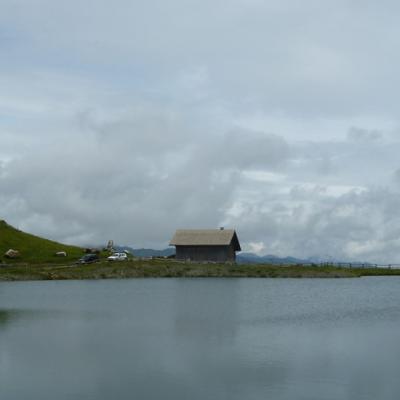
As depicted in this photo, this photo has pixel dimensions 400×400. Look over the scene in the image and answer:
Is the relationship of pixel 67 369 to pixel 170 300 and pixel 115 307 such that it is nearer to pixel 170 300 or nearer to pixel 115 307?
pixel 115 307

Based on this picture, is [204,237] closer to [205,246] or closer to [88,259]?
[205,246]

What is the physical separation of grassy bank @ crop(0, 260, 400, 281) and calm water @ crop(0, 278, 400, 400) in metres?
31.4

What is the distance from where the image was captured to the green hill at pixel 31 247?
124562mm

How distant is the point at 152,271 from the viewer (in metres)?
115

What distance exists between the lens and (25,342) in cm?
4422

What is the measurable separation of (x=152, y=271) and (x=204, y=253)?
73.3ft

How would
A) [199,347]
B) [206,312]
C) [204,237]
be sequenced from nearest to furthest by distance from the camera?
[199,347] < [206,312] < [204,237]

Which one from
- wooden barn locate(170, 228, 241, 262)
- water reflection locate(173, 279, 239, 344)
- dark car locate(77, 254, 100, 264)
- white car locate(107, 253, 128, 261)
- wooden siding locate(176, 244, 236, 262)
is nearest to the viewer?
water reflection locate(173, 279, 239, 344)

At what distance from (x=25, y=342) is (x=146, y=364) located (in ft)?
39.1

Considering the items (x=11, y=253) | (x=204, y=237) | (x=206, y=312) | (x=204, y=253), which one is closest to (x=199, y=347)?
(x=206, y=312)

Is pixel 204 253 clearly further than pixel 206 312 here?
Yes

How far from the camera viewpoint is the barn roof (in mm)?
134375

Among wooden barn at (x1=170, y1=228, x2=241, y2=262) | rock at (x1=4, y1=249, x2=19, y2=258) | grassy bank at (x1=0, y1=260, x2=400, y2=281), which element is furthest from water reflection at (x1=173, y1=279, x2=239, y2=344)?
rock at (x1=4, y1=249, x2=19, y2=258)

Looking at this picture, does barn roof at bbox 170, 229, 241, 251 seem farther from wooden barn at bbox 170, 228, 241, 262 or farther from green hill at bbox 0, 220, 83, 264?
green hill at bbox 0, 220, 83, 264
